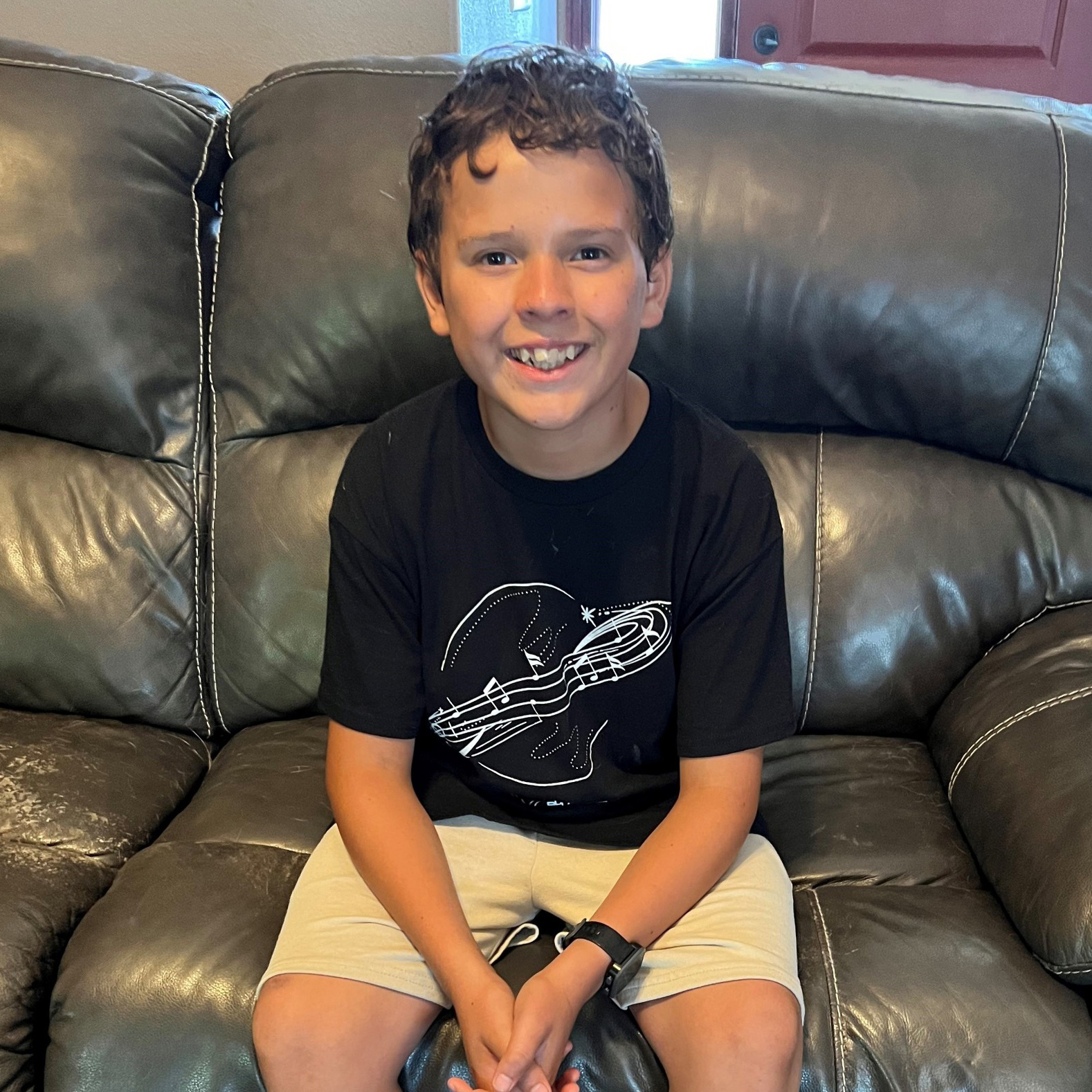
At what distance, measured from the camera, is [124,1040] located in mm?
1015

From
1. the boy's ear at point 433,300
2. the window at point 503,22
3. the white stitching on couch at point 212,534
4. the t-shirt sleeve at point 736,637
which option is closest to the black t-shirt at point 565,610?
the t-shirt sleeve at point 736,637

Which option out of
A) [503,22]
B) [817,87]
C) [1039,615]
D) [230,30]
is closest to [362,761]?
[1039,615]

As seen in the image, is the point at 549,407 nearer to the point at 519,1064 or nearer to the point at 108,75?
the point at 519,1064

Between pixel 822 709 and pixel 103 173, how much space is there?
1.20 meters

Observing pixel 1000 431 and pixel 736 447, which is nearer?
pixel 736 447

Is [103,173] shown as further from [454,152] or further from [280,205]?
[454,152]

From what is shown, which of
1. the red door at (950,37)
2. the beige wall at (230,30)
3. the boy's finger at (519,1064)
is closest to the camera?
the boy's finger at (519,1064)

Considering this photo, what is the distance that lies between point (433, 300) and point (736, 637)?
0.44 metres

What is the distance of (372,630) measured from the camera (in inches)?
43.3

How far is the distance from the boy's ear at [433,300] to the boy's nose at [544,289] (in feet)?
0.37

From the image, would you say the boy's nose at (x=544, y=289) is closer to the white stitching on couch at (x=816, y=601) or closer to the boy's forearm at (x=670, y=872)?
the boy's forearm at (x=670, y=872)

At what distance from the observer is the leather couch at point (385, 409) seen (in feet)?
4.29

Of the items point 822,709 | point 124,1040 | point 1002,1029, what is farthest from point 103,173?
point 1002,1029

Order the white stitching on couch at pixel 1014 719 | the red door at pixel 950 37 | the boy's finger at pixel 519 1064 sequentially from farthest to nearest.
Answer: the red door at pixel 950 37 < the white stitching on couch at pixel 1014 719 < the boy's finger at pixel 519 1064
